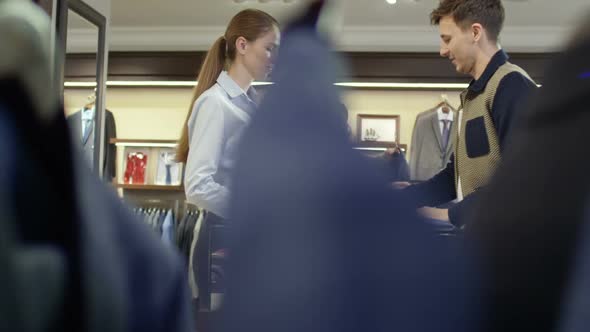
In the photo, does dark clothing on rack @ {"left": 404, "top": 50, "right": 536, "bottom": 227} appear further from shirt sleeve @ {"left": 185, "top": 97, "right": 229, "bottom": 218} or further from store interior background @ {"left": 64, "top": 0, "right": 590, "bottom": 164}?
store interior background @ {"left": 64, "top": 0, "right": 590, "bottom": 164}

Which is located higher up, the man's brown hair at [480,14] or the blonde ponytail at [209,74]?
the man's brown hair at [480,14]

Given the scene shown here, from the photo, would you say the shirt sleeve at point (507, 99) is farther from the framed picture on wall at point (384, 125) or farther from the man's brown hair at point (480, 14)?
the framed picture on wall at point (384, 125)

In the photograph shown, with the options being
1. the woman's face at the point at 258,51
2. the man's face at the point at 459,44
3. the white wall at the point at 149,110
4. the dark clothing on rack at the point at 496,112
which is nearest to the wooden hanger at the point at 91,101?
the white wall at the point at 149,110

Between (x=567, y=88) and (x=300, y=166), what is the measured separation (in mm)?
103

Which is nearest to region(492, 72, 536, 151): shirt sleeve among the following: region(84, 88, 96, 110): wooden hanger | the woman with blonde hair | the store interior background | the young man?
the young man

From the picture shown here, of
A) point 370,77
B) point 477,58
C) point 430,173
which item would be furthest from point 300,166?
point 370,77

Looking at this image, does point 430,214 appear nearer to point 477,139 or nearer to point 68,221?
point 68,221

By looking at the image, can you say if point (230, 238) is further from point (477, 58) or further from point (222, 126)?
point (477, 58)

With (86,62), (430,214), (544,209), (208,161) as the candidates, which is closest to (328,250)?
(544,209)

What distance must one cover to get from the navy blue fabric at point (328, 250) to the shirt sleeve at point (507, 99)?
1.35 m

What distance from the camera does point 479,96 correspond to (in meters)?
1.65

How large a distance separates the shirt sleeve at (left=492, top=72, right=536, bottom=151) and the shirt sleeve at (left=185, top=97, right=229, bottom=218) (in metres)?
0.67

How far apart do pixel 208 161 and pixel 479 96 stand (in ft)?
2.35

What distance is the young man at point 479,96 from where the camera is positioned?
5.09 ft
